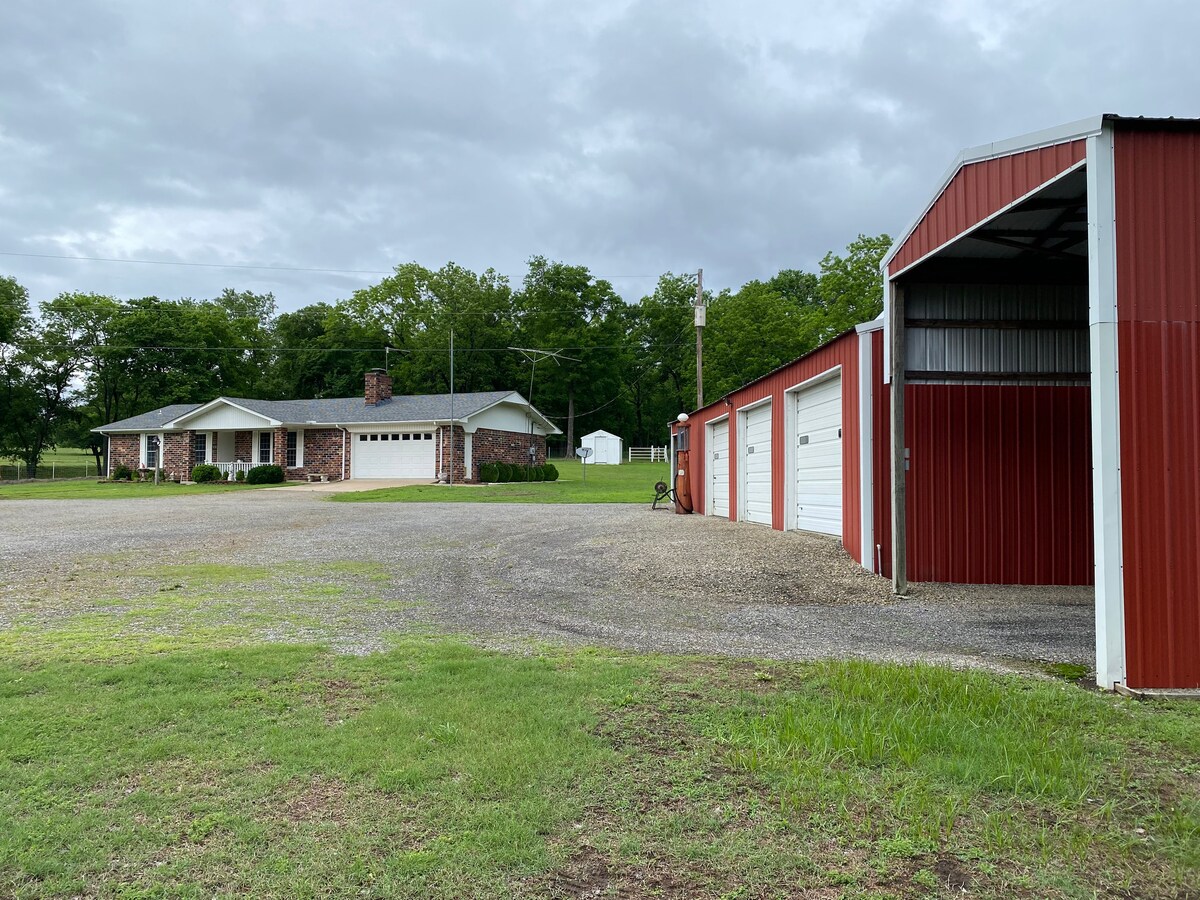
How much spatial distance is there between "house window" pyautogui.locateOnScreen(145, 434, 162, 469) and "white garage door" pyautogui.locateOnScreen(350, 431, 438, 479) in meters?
11.4

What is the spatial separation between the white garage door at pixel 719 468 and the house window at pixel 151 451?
31.1 meters

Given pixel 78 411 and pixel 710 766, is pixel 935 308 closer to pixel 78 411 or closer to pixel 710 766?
pixel 710 766

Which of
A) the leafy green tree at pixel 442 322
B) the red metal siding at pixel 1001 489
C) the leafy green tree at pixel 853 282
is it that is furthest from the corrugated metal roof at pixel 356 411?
the red metal siding at pixel 1001 489

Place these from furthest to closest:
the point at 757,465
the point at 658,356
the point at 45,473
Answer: the point at 658,356 → the point at 45,473 → the point at 757,465

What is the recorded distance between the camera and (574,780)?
3303 millimetres

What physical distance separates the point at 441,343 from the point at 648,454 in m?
17.9

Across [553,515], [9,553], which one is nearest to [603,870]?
[9,553]

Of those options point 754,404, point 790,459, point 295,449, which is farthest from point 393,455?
point 790,459

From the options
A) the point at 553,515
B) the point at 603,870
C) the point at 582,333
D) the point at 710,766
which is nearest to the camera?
the point at 603,870

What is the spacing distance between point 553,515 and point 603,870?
15178mm

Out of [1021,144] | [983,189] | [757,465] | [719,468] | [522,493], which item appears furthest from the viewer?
[522,493]

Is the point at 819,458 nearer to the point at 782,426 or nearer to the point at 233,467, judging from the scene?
the point at 782,426

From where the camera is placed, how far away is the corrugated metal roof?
3338cm

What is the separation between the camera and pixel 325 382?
61000mm
